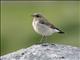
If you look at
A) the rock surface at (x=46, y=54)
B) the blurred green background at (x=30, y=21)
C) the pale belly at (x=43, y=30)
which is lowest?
the blurred green background at (x=30, y=21)

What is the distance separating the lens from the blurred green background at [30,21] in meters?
19.2

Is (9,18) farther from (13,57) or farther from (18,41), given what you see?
(13,57)

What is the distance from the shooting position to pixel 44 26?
12.1 m

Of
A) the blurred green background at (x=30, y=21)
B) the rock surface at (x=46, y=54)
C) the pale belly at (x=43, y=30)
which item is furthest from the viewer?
the blurred green background at (x=30, y=21)

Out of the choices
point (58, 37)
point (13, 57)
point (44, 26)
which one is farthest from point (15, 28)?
point (13, 57)

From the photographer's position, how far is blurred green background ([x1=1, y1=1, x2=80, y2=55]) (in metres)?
19.2

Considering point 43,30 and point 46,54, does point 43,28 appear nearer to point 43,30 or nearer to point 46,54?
point 43,30

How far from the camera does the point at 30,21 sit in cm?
2236

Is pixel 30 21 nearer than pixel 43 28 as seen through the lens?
No

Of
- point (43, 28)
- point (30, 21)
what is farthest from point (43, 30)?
point (30, 21)

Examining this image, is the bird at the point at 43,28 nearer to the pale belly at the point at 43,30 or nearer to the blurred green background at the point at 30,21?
the pale belly at the point at 43,30

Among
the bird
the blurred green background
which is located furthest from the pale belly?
the blurred green background

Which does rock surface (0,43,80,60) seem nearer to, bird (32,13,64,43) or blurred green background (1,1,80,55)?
bird (32,13,64,43)

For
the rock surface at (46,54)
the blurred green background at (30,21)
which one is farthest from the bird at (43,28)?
the blurred green background at (30,21)
